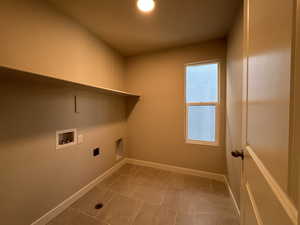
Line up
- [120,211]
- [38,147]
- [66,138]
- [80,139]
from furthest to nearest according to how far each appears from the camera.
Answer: [80,139], [66,138], [120,211], [38,147]

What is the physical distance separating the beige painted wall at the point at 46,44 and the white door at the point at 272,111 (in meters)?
1.90

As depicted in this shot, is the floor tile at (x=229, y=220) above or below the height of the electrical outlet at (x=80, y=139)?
below

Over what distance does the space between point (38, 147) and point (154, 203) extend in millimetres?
1609

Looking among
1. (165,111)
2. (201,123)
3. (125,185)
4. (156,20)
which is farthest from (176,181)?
(156,20)

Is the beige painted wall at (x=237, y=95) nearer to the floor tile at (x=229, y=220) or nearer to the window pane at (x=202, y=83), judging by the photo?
the floor tile at (x=229, y=220)

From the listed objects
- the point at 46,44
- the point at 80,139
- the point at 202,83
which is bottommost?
the point at 80,139

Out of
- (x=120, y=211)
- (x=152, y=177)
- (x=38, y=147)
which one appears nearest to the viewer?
(x=38, y=147)

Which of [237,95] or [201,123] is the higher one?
[237,95]

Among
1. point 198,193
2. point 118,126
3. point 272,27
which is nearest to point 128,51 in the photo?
point 118,126

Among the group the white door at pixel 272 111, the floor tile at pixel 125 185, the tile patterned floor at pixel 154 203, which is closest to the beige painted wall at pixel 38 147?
the tile patterned floor at pixel 154 203

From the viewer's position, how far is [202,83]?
2.48m

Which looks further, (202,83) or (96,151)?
(202,83)

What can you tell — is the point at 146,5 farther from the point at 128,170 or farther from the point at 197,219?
the point at 128,170

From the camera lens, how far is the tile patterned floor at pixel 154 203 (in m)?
1.53
